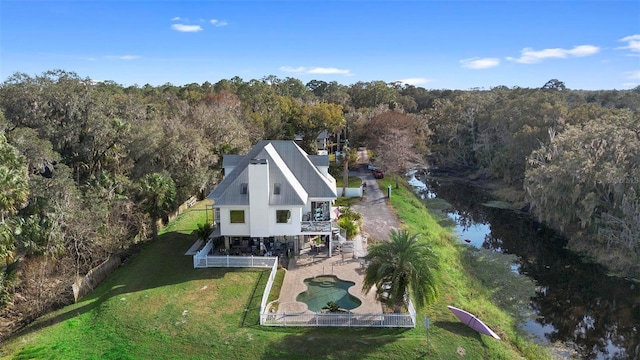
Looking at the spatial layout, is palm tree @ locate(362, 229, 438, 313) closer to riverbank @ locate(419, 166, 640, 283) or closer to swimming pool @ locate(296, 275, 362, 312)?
swimming pool @ locate(296, 275, 362, 312)

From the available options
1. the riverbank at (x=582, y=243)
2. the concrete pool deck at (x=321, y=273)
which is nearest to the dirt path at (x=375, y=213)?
the concrete pool deck at (x=321, y=273)

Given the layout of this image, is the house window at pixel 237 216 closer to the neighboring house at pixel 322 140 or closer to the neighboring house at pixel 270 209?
the neighboring house at pixel 270 209

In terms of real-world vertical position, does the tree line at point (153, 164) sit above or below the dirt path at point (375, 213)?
above

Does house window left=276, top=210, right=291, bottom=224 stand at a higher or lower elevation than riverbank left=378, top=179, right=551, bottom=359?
higher

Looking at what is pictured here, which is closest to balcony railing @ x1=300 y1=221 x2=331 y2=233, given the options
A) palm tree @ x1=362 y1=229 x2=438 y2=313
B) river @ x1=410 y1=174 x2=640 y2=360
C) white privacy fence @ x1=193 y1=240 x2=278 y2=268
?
white privacy fence @ x1=193 y1=240 x2=278 y2=268

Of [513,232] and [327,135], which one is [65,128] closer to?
[513,232]

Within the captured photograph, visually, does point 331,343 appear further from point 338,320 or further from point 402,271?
point 402,271
